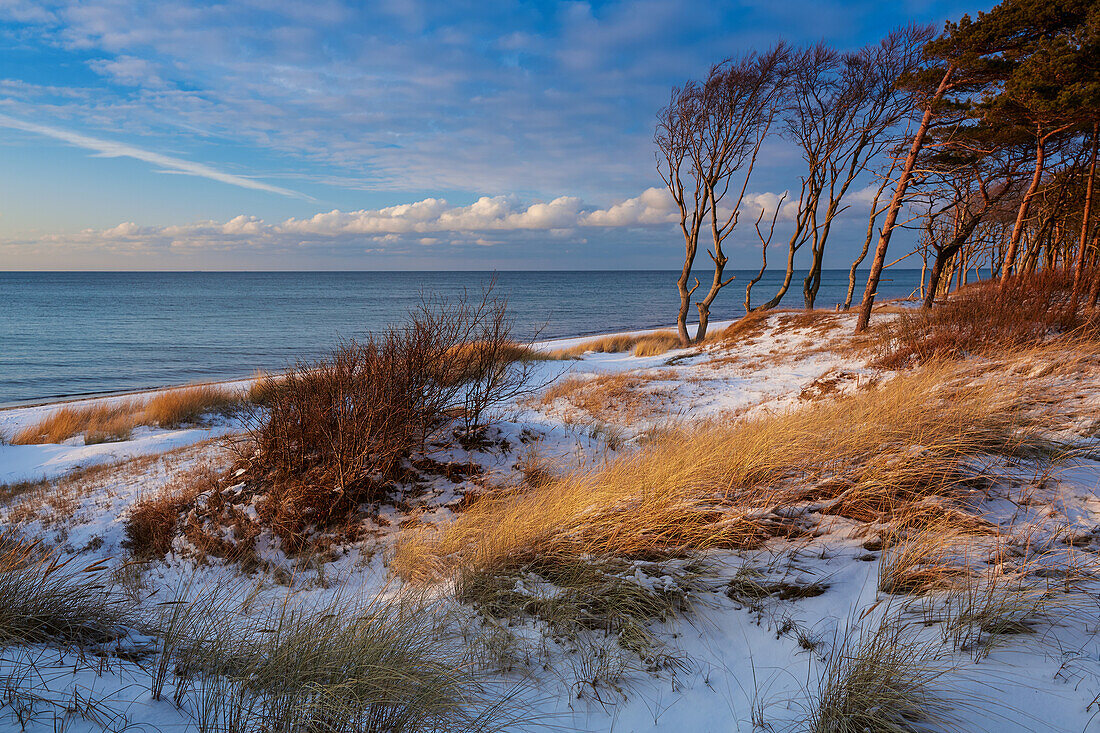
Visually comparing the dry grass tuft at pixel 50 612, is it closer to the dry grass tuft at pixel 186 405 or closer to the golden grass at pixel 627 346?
the dry grass tuft at pixel 186 405

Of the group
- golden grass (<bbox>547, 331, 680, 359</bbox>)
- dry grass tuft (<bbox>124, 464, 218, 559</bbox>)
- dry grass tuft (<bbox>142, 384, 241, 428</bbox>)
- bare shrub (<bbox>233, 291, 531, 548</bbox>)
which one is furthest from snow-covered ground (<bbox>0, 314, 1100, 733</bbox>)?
golden grass (<bbox>547, 331, 680, 359</bbox>)

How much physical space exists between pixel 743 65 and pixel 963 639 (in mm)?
21879

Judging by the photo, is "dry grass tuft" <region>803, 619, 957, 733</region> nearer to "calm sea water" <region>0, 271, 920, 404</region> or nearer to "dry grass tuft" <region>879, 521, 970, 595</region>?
"dry grass tuft" <region>879, 521, 970, 595</region>

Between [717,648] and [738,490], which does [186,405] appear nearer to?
[738,490]

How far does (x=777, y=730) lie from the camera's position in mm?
2158

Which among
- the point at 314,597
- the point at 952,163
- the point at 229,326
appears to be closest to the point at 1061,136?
the point at 952,163

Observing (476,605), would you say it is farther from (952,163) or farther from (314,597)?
(952,163)

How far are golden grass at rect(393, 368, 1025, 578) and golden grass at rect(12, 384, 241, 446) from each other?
10884 mm

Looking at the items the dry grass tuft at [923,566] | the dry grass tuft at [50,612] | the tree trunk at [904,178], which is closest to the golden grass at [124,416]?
the dry grass tuft at [50,612]

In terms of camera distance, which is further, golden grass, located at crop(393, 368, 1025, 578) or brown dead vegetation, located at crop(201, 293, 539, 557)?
brown dead vegetation, located at crop(201, 293, 539, 557)

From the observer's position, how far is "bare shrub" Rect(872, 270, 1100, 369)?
8.27 m

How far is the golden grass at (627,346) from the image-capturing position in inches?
798

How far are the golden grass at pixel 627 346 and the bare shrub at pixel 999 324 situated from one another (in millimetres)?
10055

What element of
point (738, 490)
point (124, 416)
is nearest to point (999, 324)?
point (738, 490)
